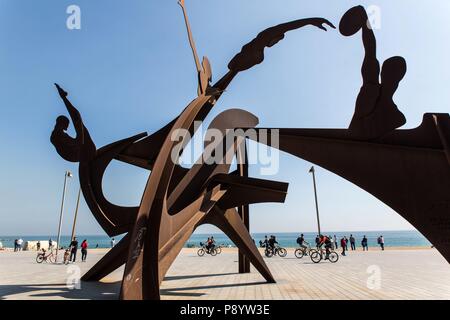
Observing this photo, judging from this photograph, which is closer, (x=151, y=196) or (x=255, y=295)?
(x=151, y=196)

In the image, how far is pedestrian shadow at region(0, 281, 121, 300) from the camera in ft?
25.3

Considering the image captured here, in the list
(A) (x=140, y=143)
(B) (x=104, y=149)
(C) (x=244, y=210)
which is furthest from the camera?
(C) (x=244, y=210)

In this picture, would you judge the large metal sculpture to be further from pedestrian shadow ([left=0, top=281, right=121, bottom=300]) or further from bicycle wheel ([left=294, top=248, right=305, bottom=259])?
bicycle wheel ([left=294, top=248, right=305, bottom=259])

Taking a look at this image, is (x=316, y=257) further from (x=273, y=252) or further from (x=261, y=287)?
(x=261, y=287)

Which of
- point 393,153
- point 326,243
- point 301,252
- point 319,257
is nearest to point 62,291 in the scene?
point 393,153

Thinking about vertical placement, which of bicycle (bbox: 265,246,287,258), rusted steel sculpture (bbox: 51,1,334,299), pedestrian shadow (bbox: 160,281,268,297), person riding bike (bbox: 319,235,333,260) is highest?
rusted steel sculpture (bbox: 51,1,334,299)

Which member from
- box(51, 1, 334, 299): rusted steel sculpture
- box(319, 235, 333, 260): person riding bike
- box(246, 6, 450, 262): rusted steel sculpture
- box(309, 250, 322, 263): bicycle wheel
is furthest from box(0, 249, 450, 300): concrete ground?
box(319, 235, 333, 260): person riding bike

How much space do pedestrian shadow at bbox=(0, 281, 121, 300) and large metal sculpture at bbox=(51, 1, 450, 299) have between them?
656mm

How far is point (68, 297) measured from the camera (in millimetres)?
7672

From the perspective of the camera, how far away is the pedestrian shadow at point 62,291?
25.3 ft
